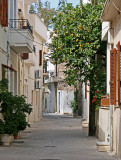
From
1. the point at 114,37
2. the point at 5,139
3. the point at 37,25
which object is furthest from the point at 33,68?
the point at 114,37

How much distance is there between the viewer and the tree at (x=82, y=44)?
73.9 feet

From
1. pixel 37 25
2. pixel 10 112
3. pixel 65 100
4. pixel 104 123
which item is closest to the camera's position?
pixel 10 112

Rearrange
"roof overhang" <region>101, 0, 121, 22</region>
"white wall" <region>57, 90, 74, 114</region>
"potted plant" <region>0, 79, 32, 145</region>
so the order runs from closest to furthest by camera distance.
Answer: "roof overhang" <region>101, 0, 121, 22</region>
"potted plant" <region>0, 79, 32, 145</region>
"white wall" <region>57, 90, 74, 114</region>

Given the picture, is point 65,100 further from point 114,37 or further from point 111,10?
point 111,10

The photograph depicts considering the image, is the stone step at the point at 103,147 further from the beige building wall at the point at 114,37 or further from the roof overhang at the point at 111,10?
the roof overhang at the point at 111,10

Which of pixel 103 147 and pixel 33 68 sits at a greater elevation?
pixel 33 68

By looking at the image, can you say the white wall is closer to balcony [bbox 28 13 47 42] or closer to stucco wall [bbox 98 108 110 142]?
balcony [bbox 28 13 47 42]

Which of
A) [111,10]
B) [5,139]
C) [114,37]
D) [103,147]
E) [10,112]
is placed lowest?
[103,147]

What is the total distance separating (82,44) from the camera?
73.5 feet

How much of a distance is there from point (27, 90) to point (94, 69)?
15.2m

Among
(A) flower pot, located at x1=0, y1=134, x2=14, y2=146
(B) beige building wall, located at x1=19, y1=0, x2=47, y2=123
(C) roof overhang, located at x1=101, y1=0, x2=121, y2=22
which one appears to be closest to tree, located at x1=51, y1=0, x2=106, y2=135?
(C) roof overhang, located at x1=101, y1=0, x2=121, y2=22

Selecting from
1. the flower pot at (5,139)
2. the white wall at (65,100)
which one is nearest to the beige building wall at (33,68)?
the white wall at (65,100)

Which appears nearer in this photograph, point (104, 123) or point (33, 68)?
point (104, 123)

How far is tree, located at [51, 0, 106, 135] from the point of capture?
2252 centimetres
